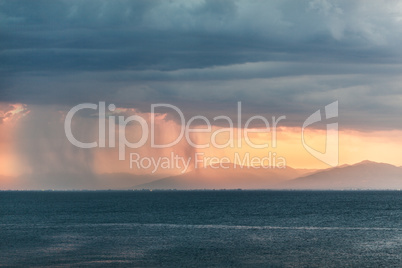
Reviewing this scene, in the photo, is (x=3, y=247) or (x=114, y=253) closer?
(x=114, y=253)

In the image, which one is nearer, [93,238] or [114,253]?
[114,253]

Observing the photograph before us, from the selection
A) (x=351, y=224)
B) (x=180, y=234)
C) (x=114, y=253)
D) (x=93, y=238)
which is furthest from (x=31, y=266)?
(x=351, y=224)

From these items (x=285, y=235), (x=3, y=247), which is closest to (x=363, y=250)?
(x=285, y=235)

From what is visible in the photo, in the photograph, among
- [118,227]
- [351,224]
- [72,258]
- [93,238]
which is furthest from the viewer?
[351,224]

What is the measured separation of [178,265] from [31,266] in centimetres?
1904

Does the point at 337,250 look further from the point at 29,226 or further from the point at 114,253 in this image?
the point at 29,226

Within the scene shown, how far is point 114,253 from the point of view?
288 feet

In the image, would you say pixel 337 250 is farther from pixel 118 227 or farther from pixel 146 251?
pixel 118 227

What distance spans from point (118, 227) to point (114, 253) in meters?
46.3

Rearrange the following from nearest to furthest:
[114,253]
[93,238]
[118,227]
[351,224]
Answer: [114,253]
[93,238]
[118,227]
[351,224]

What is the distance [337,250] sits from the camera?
9325 centimetres

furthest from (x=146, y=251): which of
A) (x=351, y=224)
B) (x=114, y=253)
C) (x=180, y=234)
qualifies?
(x=351, y=224)

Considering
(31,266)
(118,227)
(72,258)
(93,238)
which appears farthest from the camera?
(118,227)

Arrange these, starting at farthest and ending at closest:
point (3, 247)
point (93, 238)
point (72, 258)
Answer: point (93, 238) → point (3, 247) → point (72, 258)
